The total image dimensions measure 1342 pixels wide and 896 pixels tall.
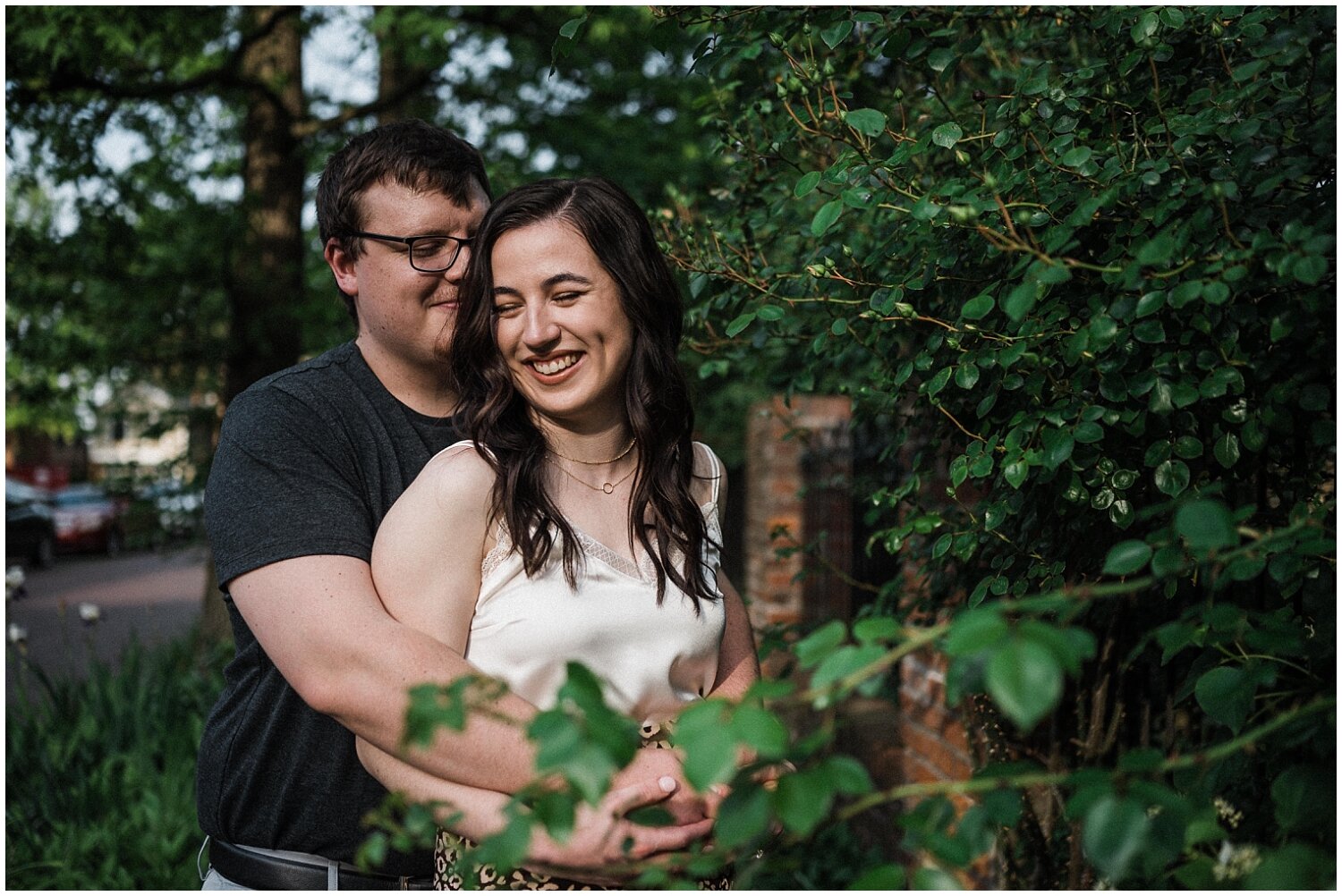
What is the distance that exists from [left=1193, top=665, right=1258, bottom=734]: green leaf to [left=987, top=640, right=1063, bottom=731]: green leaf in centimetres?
58

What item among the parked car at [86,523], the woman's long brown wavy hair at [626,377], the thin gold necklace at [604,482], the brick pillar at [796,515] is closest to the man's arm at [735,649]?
the woman's long brown wavy hair at [626,377]

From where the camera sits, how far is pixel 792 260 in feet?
9.32

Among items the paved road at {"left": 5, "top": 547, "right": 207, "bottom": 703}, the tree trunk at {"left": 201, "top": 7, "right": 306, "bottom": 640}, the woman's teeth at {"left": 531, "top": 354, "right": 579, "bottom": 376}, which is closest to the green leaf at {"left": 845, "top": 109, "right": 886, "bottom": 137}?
the woman's teeth at {"left": 531, "top": 354, "right": 579, "bottom": 376}

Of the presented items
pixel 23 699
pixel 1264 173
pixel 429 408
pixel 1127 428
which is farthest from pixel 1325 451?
pixel 23 699

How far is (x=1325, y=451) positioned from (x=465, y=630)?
140 centimetres

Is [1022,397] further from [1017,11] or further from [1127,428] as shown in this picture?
[1017,11]

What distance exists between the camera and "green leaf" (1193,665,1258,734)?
4.18ft

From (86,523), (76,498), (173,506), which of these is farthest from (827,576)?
(76,498)

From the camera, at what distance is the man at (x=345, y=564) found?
1.69m

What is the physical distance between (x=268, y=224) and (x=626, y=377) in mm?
6599

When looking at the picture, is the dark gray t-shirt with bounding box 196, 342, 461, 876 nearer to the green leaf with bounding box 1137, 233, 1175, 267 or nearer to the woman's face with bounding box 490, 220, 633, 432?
the woman's face with bounding box 490, 220, 633, 432

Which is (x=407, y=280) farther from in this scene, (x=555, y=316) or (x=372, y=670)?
(x=372, y=670)

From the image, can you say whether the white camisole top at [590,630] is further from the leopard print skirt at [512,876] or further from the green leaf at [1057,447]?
the green leaf at [1057,447]

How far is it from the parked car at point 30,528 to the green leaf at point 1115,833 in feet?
62.1
